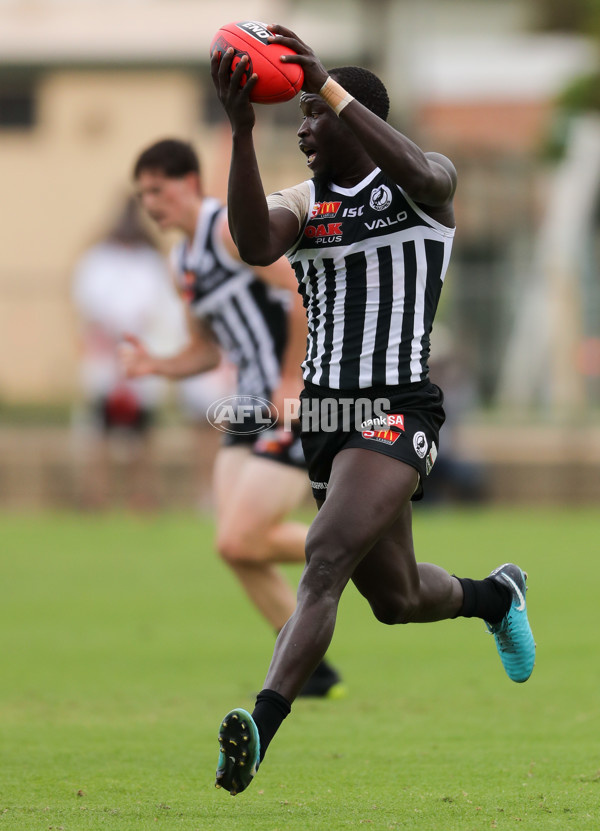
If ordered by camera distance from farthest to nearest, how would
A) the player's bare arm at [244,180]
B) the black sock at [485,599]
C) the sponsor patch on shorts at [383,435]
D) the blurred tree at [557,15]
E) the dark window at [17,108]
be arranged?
1. the blurred tree at [557,15]
2. the dark window at [17,108]
3. the black sock at [485,599]
4. the sponsor patch on shorts at [383,435]
5. the player's bare arm at [244,180]

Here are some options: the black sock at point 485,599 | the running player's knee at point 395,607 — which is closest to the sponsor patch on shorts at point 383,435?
the running player's knee at point 395,607

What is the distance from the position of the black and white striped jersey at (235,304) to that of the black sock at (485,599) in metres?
2.01

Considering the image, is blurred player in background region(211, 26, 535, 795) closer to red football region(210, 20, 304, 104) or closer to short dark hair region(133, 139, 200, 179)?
red football region(210, 20, 304, 104)

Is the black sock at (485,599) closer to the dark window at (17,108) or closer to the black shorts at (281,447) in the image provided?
the black shorts at (281,447)

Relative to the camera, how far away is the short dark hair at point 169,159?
25.2 ft

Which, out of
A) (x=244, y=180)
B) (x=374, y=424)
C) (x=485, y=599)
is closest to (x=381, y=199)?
(x=244, y=180)

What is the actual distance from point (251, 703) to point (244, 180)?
2.91 meters

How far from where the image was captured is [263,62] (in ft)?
15.3

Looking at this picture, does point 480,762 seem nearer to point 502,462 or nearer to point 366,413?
point 366,413

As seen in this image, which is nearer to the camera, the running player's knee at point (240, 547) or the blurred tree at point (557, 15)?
the running player's knee at point (240, 547)

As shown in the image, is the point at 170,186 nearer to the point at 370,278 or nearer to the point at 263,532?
the point at 263,532

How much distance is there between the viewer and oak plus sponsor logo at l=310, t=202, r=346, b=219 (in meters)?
5.05

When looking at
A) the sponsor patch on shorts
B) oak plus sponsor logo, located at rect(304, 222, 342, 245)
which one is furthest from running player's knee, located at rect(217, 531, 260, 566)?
oak plus sponsor logo, located at rect(304, 222, 342, 245)

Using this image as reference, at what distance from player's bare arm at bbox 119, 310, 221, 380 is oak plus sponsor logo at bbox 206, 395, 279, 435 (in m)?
0.41
